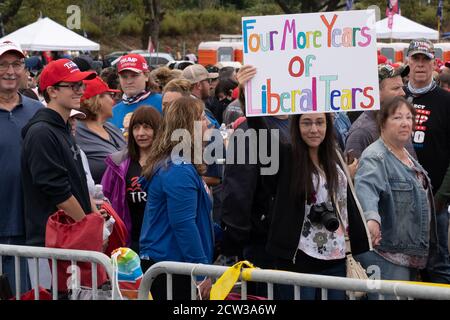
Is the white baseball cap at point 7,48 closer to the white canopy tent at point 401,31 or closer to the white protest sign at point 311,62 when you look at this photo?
the white protest sign at point 311,62

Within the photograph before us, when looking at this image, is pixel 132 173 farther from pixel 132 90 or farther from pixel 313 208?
pixel 132 90

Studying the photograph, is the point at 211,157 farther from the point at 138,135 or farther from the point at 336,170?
the point at 336,170

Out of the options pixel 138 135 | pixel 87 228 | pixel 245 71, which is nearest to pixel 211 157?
pixel 138 135

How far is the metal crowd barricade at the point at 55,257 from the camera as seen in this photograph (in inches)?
187

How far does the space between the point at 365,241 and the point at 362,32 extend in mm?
1326

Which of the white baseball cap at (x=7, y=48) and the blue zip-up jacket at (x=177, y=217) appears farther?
the white baseball cap at (x=7, y=48)

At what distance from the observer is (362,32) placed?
19.4 ft

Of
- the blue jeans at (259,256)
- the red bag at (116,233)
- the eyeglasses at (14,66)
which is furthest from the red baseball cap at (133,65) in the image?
the blue jeans at (259,256)

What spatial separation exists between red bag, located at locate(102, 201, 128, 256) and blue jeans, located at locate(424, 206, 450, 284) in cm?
201

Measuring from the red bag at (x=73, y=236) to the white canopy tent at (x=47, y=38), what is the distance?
1769 centimetres

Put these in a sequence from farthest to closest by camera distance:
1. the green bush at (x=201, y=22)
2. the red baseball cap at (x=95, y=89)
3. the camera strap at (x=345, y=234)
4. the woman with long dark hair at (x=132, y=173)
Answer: the green bush at (x=201, y=22) < the red baseball cap at (x=95, y=89) < the woman with long dark hair at (x=132, y=173) < the camera strap at (x=345, y=234)

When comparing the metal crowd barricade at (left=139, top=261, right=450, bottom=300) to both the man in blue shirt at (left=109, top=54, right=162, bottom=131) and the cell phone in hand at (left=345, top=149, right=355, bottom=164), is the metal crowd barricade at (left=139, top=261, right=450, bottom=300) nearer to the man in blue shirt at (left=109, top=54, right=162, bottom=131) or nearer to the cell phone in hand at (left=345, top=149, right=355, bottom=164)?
the cell phone in hand at (left=345, top=149, right=355, bottom=164)

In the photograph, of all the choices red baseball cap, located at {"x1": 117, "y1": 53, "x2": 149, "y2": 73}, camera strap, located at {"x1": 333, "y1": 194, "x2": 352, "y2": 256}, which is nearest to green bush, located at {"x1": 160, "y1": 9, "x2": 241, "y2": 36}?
red baseball cap, located at {"x1": 117, "y1": 53, "x2": 149, "y2": 73}

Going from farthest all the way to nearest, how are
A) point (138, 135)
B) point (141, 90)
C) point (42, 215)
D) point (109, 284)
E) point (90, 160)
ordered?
1. point (141, 90)
2. point (90, 160)
3. point (138, 135)
4. point (42, 215)
5. point (109, 284)
